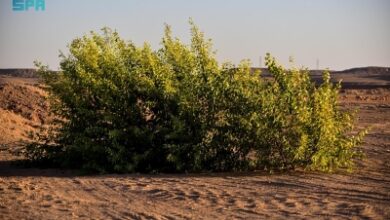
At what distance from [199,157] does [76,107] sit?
124 inches

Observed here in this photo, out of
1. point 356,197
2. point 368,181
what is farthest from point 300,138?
point 356,197

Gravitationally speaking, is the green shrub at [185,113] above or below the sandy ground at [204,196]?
above

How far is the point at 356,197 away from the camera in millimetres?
8984

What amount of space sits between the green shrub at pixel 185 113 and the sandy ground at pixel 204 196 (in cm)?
61

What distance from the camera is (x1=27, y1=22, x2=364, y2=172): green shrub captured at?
447 inches

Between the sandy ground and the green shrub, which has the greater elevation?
the green shrub

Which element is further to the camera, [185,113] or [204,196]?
[185,113]

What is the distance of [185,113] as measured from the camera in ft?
39.5

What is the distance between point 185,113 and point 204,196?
124 inches

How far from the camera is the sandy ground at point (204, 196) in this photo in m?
8.16

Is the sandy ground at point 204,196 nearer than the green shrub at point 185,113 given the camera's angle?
Yes

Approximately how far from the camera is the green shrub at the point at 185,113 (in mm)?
11352

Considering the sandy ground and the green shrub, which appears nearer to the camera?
the sandy ground

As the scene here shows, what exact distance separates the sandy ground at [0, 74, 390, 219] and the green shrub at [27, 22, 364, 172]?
607mm
